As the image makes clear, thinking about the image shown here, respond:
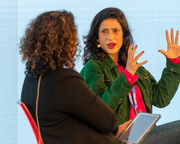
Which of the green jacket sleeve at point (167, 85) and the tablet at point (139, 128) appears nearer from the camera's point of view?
the tablet at point (139, 128)

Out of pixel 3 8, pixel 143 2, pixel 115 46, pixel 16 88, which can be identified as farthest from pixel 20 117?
pixel 143 2

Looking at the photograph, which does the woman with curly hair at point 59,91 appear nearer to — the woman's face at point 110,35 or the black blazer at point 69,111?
the black blazer at point 69,111

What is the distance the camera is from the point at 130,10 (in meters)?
3.79

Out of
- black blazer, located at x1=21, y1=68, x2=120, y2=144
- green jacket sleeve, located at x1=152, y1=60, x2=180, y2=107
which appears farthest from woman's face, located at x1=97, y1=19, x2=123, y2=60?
black blazer, located at x1=21, y1=68, x2=120, y2=144

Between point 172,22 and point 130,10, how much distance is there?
57 cm

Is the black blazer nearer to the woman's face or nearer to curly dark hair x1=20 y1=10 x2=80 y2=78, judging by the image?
curly dark hair x1=20 y1=10 x2=80 y2=78

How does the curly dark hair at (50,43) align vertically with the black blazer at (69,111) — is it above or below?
above

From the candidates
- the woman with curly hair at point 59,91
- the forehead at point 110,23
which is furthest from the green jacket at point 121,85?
the woman with curly hair at point 59,91

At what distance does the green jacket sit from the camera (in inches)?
75.7

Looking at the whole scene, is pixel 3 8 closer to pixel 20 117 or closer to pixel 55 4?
pixel 55 4

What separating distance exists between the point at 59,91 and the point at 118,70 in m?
0.85

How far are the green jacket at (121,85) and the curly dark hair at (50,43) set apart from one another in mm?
506

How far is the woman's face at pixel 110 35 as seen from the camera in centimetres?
216

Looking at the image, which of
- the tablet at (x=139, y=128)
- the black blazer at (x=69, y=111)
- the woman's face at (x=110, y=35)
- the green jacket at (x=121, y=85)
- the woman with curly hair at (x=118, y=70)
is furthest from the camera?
the woman's face at (x=110, y=35)
